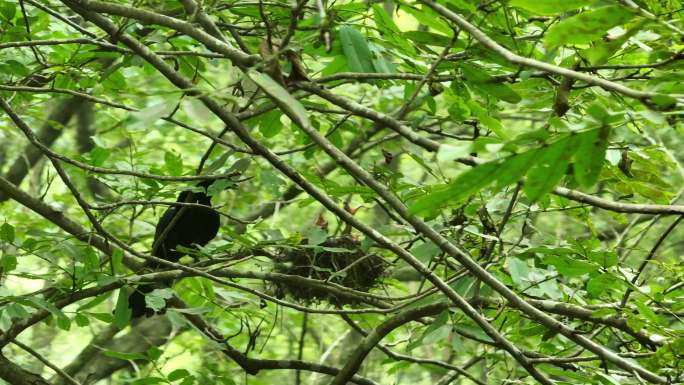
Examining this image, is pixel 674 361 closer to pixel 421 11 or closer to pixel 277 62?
pixel 421 11

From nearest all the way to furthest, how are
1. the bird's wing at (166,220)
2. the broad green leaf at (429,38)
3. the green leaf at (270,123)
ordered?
the broad green leaf at (429,38) < the green leaf at (270,123) < the bird's wing at (166,220)

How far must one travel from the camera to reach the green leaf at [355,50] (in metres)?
2.10

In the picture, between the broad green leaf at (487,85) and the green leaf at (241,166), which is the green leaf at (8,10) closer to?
the green leaf at (241,166)

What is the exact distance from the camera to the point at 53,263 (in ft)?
10.8

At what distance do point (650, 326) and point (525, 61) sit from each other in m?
1.12

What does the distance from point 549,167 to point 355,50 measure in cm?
75

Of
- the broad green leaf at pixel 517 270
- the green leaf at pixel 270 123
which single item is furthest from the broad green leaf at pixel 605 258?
the green leaf at pixel 270 123

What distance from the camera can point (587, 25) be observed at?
1.53 metres

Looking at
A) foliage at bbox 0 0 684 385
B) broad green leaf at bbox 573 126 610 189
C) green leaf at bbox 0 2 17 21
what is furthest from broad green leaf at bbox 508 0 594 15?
green leaf at bbox 0 2 17 21

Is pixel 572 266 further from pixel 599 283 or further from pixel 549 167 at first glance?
pixel 549 167

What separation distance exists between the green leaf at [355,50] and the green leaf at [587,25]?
0.62 meters

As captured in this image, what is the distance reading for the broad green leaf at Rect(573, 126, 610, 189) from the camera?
57.9 inches

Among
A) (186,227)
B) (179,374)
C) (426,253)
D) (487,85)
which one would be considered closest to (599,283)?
(426,253)

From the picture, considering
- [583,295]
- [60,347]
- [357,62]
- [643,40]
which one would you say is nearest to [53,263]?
[357,62]
